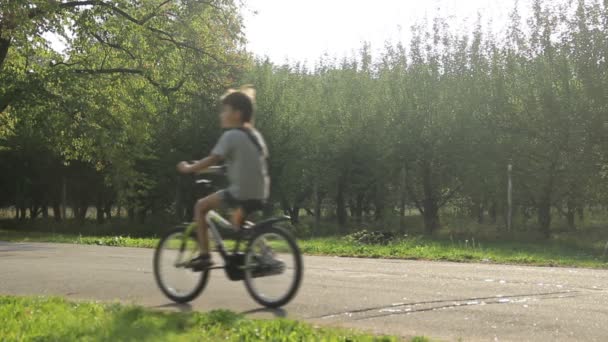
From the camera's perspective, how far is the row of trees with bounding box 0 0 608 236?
2438 cm

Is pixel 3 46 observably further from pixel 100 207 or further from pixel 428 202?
pixel 100 207

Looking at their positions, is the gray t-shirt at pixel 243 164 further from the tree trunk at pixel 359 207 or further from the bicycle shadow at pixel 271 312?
the tree trunk at pixel 359 207

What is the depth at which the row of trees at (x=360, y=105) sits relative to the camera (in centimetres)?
2438

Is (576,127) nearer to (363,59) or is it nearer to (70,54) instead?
(363,59)

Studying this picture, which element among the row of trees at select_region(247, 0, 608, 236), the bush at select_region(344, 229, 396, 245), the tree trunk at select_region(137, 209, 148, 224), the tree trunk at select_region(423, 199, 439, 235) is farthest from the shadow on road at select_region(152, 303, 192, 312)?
the tree trunk at select_region(137, 209, 148, 224)

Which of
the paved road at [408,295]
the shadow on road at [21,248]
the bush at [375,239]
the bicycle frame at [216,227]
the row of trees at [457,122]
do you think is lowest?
the paved road at [408,295]

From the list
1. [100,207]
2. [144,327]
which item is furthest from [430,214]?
[144,327]

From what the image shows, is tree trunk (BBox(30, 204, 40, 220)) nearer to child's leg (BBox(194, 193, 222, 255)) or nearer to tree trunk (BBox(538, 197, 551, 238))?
tree trunk (BBox(538, 197, 551, 238))

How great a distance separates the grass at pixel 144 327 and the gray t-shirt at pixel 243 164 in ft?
3.68

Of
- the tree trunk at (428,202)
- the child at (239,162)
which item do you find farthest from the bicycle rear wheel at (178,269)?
the tree trunk at (428,202)

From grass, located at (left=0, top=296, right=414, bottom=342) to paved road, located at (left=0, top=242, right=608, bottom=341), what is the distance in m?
0.57

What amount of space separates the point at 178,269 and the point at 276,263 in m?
1.21

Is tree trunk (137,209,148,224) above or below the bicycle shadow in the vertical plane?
above

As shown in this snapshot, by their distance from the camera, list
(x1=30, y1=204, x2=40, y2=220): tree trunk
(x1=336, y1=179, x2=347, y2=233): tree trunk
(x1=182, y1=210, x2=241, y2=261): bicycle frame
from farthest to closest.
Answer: (x1=30, y1=204, x2=40, y2=220): tree trunk → (x1=336, y1=179, x2=347, y2=233): tree trunk → (x1=182, y1=210, x2=241, y2=261): bicycle frame
